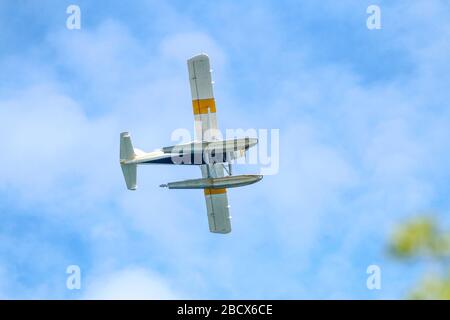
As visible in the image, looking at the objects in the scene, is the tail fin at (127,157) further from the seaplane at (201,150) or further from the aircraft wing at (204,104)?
the aircraft wing at (204,104)

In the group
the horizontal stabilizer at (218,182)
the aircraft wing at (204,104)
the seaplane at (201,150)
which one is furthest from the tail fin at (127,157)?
the aircraft wing at (204,104)

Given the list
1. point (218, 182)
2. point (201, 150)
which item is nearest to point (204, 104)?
point (201, 150)

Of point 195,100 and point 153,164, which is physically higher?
point 195,100

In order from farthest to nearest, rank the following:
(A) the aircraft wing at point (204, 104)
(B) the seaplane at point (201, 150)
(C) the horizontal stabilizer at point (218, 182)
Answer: (C) the horizontal stabilizer at point (218, 182)
(A) the aircraft wing at point (204, 104)
(B) the seaplane at point (201, 150)

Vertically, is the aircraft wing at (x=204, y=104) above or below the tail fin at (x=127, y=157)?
above

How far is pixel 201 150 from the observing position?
1104 inches

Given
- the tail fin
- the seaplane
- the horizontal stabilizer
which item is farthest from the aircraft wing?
the tail fin

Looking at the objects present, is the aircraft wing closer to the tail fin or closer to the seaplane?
the seaplane

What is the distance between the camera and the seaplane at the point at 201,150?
27.9 metres

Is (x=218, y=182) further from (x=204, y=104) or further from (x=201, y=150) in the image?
(x=204, y=104)
